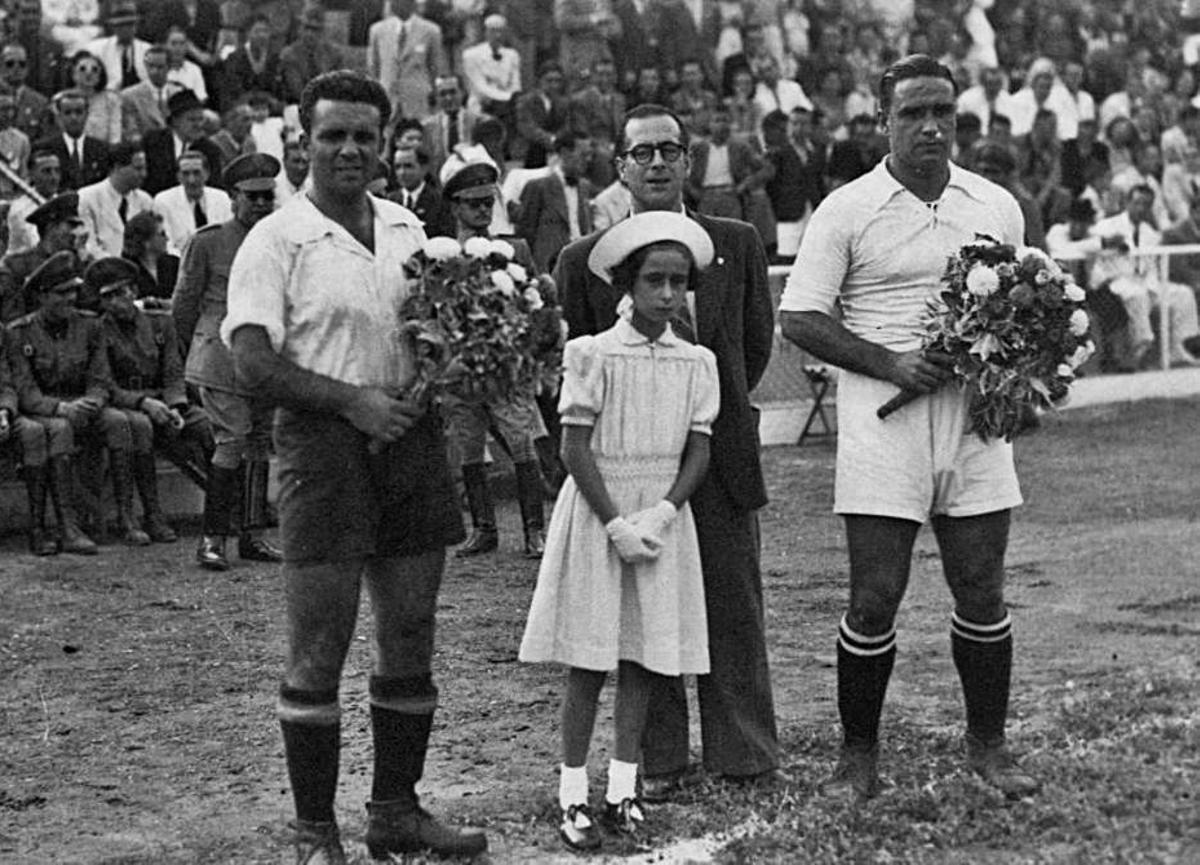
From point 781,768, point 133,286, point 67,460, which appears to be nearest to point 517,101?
point 133,286

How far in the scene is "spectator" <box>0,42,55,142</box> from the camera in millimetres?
15539

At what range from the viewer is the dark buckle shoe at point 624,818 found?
6105 millimetres

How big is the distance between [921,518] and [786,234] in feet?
40.8

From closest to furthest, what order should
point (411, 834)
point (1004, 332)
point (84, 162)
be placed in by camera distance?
1. point (411, 834)
2. point (1004, 332)
3. point (84, 162)

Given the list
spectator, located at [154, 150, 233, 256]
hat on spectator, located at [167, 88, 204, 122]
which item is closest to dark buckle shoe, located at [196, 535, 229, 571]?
spectator, located at [154, 150, 233, 256]

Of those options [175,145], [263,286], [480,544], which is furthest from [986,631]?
[175,145]

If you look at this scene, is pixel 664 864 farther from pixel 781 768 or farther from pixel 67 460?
pixel 67 460

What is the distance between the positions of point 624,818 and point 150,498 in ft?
22.8

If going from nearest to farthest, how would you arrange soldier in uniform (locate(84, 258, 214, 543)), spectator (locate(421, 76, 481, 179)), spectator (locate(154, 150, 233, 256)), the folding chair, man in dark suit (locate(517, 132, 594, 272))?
1. soldier in uniform (locate(84, 258, 214, 543))
2. spectator (locate(154, 150, 233, 256))
3. man in dark suit (locate(517, 132, 594, 272))
4. the folding chair
5. spectator (locate(421, 76, 481, 179))

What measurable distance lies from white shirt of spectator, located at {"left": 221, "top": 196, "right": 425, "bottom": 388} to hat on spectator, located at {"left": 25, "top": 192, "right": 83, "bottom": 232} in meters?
7.49

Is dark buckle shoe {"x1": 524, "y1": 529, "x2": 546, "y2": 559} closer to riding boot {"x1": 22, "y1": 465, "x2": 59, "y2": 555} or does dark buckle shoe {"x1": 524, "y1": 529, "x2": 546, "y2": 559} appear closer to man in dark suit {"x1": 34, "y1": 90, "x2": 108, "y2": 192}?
riding boot {"x1": 22, "y1": 465, "x2": 59, "y2": 555}

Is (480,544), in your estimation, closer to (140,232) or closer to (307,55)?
(140,232)

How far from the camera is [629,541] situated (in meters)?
6.17

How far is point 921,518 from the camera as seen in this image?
6395mm
